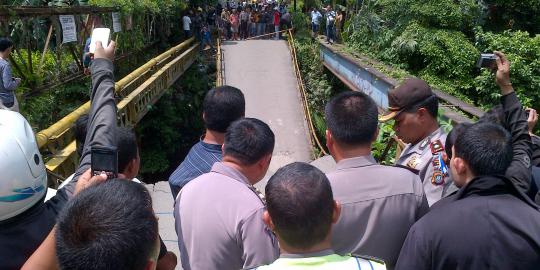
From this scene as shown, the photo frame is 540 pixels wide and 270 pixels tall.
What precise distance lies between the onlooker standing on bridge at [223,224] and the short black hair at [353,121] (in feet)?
1.76

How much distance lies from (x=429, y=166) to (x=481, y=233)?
943 millimetres

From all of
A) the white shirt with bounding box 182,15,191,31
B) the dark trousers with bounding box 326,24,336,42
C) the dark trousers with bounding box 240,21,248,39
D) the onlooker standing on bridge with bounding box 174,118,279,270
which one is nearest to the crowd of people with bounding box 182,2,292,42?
the dark trousers with bounding box 240,21,248,39

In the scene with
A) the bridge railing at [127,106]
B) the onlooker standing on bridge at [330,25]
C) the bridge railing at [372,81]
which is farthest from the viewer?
the onlooker standing on bridge at [330,25]

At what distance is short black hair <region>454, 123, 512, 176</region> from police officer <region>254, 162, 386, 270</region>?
0.78m

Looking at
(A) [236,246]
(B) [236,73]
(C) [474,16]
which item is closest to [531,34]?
(C) [474,16]

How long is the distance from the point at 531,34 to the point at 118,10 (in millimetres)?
11492

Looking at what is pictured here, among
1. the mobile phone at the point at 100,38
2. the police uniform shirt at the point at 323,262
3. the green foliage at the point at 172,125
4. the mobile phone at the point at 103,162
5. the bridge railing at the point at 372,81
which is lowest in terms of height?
the green foliage at the point at 172,125

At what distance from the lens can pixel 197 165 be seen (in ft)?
9.20

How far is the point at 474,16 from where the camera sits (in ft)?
42.9

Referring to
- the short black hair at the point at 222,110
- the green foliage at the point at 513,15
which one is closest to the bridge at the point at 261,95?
the short black hair at the point at 222,110

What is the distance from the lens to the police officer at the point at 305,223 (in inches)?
60.1

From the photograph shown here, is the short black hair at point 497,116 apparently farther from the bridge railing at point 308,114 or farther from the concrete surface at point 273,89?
the bridge railing at point 308,114

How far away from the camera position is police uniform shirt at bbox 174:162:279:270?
78.3 inches

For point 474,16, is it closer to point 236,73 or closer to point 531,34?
point 531,34
